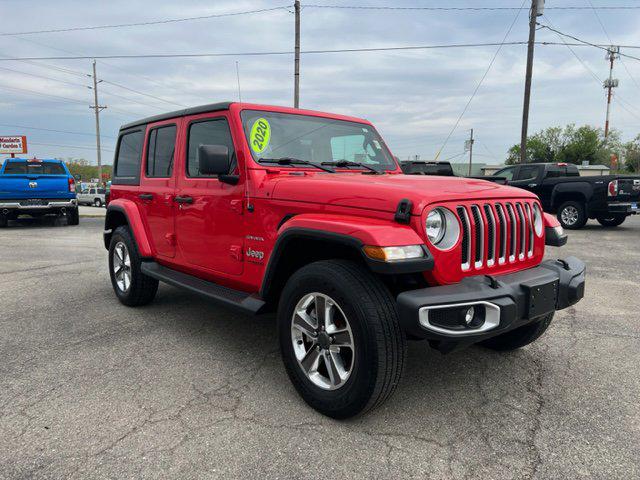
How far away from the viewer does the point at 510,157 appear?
251 feet

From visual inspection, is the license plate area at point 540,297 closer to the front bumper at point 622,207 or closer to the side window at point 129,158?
the side window at point 129,158

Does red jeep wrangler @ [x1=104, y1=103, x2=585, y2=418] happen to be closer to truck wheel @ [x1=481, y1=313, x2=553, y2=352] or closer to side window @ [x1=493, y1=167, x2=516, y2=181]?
truck wheel @ [x1=481, y1=313, x2=553, y2=352]

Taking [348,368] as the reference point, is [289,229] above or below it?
above

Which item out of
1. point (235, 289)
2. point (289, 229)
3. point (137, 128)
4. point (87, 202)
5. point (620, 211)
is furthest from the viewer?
point (87, 202)

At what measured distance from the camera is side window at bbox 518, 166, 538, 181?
12.9 m

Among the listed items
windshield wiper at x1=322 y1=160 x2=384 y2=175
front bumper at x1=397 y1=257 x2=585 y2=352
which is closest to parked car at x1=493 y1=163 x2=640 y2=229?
windshield wiper at x1=322 y1=160 x2=384 y2=175

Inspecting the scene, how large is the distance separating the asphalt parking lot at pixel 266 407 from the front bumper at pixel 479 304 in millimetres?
584

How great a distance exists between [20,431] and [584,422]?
3109 millimetres

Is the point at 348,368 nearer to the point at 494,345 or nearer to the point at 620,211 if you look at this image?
the point at 494,345

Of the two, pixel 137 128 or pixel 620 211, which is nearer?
pixel 137 128

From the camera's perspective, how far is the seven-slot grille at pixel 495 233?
261cm

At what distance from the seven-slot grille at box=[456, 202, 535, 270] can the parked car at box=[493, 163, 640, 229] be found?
846 centimetres

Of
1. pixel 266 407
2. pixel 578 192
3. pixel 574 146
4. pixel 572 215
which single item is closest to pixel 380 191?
pixel 266 407

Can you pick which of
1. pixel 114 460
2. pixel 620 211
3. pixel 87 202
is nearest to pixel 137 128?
pixel 114 460
